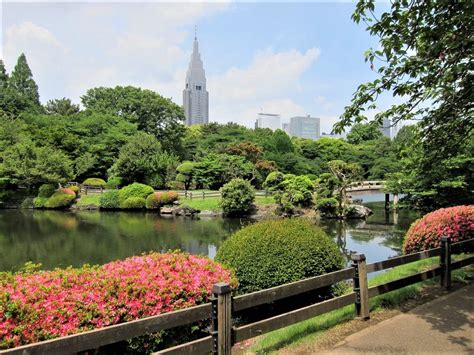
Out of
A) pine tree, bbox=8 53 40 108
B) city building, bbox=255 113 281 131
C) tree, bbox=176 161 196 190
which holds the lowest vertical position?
tree, bbox=176 161 196 190

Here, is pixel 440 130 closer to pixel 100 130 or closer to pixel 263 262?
pixel 263 262

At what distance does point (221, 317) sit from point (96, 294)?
49.4 inches

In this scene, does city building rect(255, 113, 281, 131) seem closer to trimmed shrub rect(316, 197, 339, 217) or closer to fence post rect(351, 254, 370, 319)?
trimmed shrub rect(316, 197, 339, 217)

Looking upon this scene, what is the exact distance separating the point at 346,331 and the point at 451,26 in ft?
13.1

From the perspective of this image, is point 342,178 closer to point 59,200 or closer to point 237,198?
point 237,198

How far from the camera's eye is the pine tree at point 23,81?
2332 inches

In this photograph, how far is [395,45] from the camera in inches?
197

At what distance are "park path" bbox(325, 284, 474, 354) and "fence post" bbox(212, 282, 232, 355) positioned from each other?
1139 mm

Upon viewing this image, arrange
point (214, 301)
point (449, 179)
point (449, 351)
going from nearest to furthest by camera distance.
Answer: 1. point (214, 301)
2. point (449, 351)
3. point (449, 179)

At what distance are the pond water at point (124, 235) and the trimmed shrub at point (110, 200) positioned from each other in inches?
103

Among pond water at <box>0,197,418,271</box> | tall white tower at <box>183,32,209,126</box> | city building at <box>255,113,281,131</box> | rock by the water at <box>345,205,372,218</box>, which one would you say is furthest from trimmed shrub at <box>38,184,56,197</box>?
city building at <box>255,113,281,131</box>

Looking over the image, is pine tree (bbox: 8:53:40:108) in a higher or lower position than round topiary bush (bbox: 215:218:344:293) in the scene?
higher

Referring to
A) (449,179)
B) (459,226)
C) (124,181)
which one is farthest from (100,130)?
(459,226)

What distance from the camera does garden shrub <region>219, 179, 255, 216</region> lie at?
2677cm
